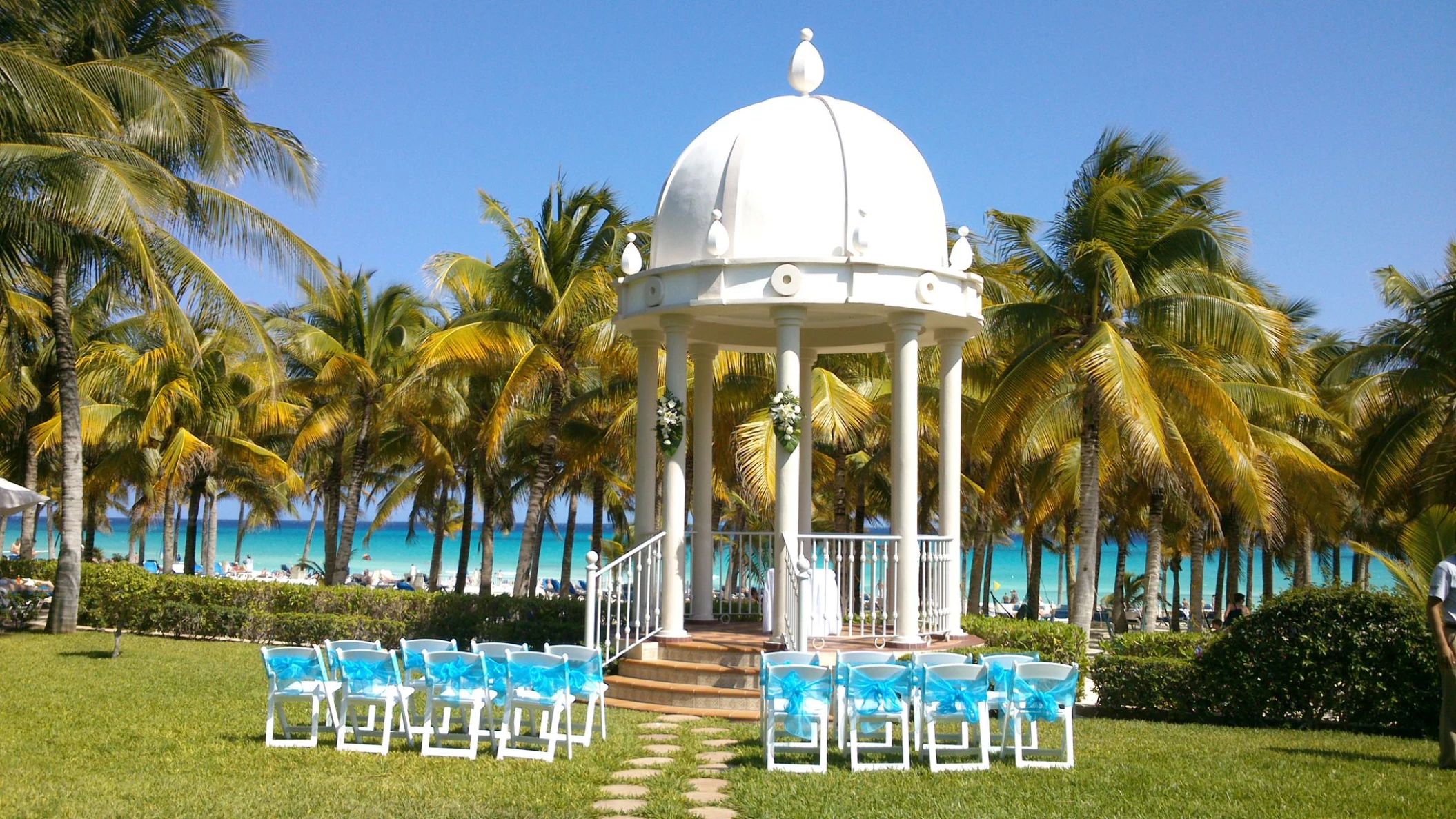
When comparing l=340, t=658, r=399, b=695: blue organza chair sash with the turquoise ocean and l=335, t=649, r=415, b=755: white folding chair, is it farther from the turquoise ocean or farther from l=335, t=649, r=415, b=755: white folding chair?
the turquoise ocean

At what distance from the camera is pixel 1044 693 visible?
10133 millimetres

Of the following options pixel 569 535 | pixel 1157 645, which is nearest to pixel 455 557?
pixel 569 535

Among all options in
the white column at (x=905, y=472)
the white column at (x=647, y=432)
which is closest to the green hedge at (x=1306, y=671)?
the white column at (x=905, y=472)

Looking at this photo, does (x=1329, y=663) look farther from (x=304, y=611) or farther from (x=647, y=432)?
(x=304, y=611)

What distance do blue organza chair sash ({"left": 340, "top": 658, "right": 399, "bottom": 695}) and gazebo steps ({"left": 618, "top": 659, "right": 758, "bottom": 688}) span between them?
410cm

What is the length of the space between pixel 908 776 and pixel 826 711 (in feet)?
2.75

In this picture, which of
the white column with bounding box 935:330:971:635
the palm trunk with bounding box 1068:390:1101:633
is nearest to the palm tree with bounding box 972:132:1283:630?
the palm trunk with bounding box 1068:390:1101:633

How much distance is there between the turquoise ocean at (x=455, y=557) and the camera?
372ft

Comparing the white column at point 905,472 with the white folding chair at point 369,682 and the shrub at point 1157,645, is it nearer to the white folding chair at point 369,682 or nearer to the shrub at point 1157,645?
the shrub at point 1157,645

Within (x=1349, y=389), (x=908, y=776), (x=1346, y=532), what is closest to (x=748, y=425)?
(x=908, y=776)

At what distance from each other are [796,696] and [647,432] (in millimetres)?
6417

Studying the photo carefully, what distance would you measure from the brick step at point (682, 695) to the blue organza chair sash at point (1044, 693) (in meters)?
3.94

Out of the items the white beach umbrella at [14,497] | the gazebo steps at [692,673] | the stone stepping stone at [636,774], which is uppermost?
the white beach umbrella at [14,497]

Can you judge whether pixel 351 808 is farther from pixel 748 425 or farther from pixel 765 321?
pixel 748 425
